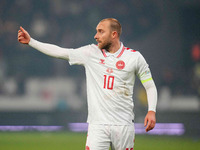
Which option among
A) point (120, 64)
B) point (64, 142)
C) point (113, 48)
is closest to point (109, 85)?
point (120, 64)

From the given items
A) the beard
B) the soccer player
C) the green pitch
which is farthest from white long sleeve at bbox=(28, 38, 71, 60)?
the green pitch

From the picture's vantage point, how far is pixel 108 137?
11.4 feet

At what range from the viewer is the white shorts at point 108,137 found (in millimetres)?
3441

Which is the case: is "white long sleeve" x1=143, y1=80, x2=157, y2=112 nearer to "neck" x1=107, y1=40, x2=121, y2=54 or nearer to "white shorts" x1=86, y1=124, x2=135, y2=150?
"white shorts" x1=86, y1=124, x2=135, y2=150

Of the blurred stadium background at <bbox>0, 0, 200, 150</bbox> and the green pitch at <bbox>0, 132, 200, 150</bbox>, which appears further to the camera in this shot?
the blurred stadium background at <bbox>0, 0, 200, 150</bbox>

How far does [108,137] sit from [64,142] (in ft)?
16.1

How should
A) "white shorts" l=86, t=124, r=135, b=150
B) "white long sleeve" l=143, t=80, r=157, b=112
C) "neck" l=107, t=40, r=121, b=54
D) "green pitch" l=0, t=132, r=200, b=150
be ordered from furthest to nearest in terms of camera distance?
"green pitch" l=0, t=132, r=200, b=150 → "neck" l=107, t=40, r=121, b=54 → "white long sleeve" l=143, t=80, r=157, b=112 → "white shorts" l=86, t=124, r=135, b=150

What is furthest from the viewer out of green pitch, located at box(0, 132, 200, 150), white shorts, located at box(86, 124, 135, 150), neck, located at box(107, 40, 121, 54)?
green pitch, located at box(0, 132, 200, 150)

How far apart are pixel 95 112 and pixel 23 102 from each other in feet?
22.8

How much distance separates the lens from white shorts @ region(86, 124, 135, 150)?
11.3 ft

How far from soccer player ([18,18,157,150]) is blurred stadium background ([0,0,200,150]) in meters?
5.87

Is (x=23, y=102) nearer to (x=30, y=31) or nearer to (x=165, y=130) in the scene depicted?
(x=30, y=31)

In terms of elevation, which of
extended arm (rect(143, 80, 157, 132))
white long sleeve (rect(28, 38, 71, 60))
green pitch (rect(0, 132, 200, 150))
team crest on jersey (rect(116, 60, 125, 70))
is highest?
white long sleeve (rect(28, 38, 71, 60))

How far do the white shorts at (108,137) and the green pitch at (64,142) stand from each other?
12.7 feet
